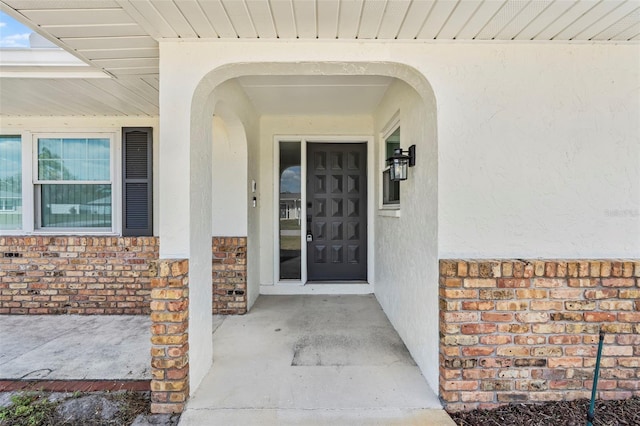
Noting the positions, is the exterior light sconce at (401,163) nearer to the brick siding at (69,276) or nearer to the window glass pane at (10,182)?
the brick siding at (69,276)

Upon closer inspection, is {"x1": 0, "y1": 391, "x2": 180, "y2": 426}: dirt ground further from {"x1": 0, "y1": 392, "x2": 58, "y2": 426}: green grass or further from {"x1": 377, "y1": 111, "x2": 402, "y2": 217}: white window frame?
{"x1": 377, "y1": 111, "x2": 402, "y2": 217}: white window frame

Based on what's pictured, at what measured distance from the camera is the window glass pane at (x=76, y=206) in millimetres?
4141

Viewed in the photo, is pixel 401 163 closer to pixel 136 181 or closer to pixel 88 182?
pixel 136 181

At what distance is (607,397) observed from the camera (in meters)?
2.17

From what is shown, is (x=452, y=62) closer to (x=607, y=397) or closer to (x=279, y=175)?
(x=607, y=397)

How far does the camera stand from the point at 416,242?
2682 millimetres

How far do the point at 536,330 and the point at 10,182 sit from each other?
6072 millimetres

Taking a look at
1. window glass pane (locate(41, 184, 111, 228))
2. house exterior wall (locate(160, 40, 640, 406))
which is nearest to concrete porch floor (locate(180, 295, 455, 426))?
house exterior wall (locate(160, 40, 640, 406))

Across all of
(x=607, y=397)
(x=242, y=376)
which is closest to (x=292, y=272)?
(x=242, y=376)

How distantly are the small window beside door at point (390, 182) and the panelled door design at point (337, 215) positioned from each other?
28.6 inches

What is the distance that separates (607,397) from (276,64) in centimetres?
328

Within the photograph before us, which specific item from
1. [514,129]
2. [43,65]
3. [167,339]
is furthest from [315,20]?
[43,65]

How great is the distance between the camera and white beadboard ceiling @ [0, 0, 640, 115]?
1798 mm

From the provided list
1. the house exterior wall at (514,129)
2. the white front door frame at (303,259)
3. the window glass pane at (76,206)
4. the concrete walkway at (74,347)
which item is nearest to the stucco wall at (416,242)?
the house exterior wall at (514,129)
